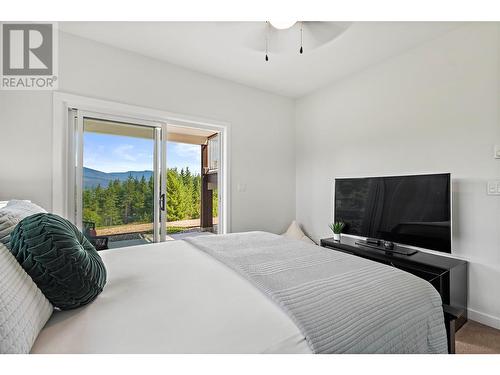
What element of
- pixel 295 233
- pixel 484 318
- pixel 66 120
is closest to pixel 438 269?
pixel 484 318

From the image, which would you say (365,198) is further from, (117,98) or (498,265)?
(117,98)

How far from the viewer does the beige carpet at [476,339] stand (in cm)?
165

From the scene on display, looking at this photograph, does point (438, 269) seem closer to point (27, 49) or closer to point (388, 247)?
point (388, 247)

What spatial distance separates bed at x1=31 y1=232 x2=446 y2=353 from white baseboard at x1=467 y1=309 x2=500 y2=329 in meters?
1.57

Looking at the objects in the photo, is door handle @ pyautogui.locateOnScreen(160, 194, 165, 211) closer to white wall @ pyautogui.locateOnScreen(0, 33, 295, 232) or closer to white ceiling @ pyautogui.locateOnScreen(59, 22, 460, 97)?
white wall @ pyautogui.locateOnScreen(0, 33, 295, 232)

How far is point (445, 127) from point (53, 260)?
2931 mm

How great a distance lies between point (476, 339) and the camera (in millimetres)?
1779

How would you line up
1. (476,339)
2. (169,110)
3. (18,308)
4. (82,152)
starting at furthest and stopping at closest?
1. (169,110)
2. (82,152)
3. (476,339)
4. (18,308)

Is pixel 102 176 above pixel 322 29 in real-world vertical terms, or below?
below

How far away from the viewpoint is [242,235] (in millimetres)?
1965
